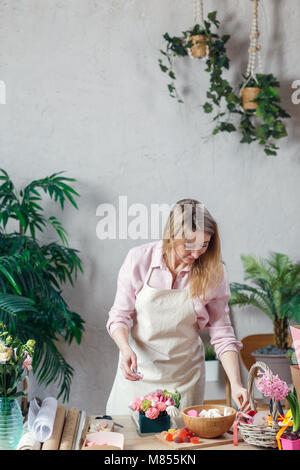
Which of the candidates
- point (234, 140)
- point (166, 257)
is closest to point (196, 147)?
point (234, 140)

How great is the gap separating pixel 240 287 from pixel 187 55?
1739 mm

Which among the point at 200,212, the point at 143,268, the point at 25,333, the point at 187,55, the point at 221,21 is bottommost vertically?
the point at 25,333

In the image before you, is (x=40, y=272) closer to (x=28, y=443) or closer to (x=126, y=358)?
(x=126, y=358)

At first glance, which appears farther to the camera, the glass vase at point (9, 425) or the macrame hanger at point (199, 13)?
the macrame hanger at point (199, 13)

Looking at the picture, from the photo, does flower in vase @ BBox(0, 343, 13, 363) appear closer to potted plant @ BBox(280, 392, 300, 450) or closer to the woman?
the woman

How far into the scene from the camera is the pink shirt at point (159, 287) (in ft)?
7.23

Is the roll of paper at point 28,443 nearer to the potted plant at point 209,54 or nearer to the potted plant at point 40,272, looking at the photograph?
the potted plant at point 40,272

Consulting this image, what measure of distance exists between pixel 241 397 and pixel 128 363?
0.44 meters

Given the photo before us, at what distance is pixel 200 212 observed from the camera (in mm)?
2047

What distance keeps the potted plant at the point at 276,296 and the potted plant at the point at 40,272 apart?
3.88 ft

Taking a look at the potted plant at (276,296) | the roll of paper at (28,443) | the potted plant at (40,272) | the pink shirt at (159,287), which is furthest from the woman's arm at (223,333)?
the potted plant at (276,296)

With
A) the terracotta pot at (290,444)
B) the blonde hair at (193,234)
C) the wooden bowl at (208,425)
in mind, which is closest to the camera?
the terracotta pot at (290,444)

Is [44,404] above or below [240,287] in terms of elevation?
below
